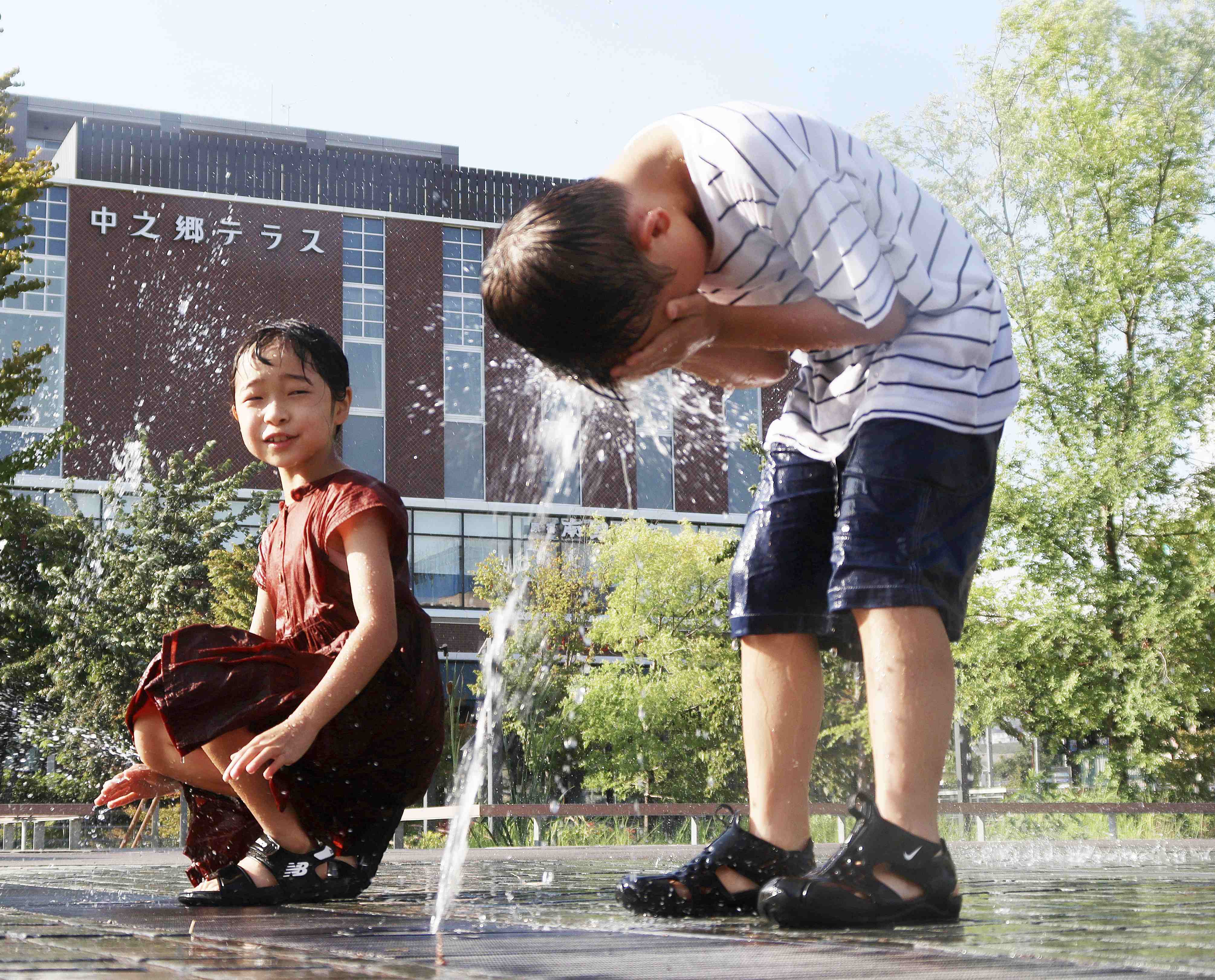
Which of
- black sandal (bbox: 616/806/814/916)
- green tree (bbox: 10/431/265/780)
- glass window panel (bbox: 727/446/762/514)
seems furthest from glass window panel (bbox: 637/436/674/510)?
black sandal (bbox: 616/806/814/916)

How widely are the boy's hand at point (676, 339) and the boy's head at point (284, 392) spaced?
90cm

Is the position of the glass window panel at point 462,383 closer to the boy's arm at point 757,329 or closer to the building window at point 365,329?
the building window at point 365,329

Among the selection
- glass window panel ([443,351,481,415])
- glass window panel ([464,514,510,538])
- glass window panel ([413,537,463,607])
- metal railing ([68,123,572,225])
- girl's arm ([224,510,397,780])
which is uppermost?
metal railing ([68,123,572,225])

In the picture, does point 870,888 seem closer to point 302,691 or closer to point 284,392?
point 302,691

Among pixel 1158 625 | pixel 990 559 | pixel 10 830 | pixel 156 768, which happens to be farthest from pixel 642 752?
pixel 156 768

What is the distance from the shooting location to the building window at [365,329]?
33469 mm

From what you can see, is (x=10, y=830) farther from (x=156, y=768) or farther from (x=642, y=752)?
(x=156, y=768)

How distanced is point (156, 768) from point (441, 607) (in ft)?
103

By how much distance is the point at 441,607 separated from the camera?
34.0 meters

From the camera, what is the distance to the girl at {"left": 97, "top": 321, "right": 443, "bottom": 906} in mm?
2559

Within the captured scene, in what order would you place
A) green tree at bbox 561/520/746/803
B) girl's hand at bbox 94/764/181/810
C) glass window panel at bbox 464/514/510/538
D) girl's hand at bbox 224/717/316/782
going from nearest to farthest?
1. girl's hand at bbox 224/717/316/782
2. girl's hand at bbox 94/764/181/810
3. green tree at bbox 561/520/746/803
4. glass window panel at bbox 464/514/510/538

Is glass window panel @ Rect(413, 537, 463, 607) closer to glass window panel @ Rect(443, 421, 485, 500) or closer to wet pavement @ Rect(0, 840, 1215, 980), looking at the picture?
glass window panel @ Rect(443, 421, 485, 500)

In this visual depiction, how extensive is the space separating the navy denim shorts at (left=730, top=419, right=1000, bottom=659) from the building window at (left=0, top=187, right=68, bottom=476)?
98.6 ft

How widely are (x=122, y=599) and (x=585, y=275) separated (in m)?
20.4
